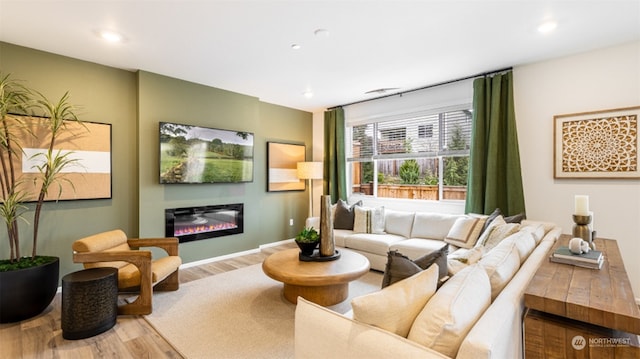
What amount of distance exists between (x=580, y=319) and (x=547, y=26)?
261cm

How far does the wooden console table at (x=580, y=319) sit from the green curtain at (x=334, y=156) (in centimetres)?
416

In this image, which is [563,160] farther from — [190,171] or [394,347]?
[190,171]

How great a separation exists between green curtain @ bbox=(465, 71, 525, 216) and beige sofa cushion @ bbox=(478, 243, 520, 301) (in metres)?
2.09

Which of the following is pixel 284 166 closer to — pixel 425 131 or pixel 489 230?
pixel 425 131

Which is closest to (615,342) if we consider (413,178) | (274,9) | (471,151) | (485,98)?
(274,9)

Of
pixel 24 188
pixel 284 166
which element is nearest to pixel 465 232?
pixel 284 166

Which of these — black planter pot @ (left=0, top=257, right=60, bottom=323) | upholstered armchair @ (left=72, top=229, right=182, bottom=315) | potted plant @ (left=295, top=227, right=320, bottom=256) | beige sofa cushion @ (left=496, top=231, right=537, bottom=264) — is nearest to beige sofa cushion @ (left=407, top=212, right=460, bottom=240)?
beige sofa cushion @ (left=496, top=231, right=537, bottom=264)

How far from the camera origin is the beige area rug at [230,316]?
7.32 ft

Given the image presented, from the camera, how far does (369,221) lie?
437cm

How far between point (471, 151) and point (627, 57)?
1699 millimetres

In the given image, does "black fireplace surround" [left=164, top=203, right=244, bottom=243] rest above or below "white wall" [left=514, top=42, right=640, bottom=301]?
below

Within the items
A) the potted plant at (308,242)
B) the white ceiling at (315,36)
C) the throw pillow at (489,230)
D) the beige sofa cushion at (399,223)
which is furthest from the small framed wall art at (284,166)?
the throw pillow at (489,230)

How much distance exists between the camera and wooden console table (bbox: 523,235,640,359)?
3.74 feet

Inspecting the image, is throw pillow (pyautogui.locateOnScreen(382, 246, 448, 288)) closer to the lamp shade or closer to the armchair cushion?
the armchair cushion
